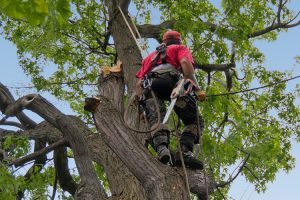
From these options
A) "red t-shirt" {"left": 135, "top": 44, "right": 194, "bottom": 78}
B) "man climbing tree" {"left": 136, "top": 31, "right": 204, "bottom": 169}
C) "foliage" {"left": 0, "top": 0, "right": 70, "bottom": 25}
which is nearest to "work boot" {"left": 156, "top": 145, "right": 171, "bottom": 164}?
"man climbing tree" {"left": 136, "top": 31, "right": 204, "bottom": 169}

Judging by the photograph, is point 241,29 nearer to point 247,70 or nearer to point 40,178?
point 247,70

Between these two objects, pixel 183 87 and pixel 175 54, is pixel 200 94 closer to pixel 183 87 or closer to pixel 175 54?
pixel 183 87

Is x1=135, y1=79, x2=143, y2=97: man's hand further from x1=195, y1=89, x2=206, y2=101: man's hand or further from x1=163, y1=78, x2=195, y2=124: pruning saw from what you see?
x1=195, y1=89, x2=206, y2=101: man's hand

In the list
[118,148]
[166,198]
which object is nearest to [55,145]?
[118,148]

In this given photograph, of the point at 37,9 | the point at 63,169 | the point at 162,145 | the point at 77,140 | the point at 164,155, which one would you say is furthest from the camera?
the point at 63,169

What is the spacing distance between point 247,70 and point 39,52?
4500mm

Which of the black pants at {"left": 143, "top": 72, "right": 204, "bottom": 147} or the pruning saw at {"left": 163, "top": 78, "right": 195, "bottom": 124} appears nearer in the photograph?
the pruning saw at {"left": 163, "top": 78, "right": 195, "bottom": 124}

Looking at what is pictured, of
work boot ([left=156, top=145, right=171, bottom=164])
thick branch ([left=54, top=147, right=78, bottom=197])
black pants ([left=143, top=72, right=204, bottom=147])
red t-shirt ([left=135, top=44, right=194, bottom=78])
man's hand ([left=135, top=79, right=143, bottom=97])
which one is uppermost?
red t-shirt ([left=135, top=44, right=194, bottom=78])

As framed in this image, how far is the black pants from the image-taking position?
17.4 feet

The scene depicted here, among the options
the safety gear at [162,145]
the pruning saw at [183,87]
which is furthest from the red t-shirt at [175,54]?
the safety gear at [162,145]

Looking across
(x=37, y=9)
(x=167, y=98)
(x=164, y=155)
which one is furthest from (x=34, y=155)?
(x=37, y=9)

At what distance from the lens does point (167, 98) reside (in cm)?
551

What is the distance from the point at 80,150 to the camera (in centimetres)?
571

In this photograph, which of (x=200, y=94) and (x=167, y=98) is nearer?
(x=200, y=94)
